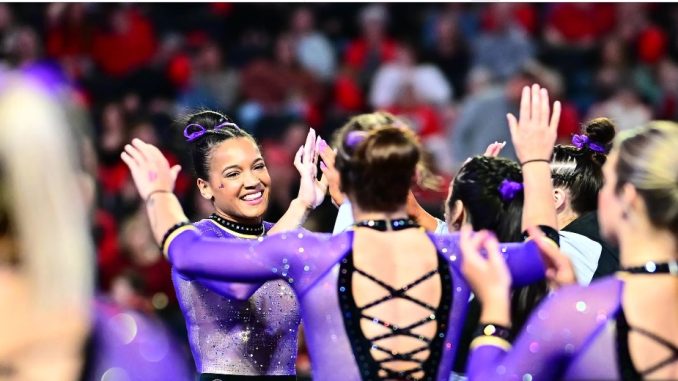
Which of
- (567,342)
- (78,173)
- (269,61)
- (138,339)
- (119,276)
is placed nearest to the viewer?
(78,173)

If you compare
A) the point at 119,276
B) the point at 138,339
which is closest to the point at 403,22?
the point at 119,276

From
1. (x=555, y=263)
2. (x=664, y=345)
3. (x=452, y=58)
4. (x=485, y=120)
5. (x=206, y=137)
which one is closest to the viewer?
(x=664, y=345)

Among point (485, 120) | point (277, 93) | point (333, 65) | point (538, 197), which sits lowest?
point (485, 120)

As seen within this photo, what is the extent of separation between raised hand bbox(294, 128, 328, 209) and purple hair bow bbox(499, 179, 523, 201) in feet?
2.13

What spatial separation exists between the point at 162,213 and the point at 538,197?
1.07 metres

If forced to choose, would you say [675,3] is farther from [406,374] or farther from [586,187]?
[406,374]

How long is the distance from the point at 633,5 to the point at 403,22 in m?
2.06

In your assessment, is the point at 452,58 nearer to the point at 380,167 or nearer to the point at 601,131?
the point at 601,131

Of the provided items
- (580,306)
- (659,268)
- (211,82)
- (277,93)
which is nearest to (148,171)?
(580,306)

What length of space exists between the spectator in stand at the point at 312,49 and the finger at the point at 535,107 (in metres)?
6.50

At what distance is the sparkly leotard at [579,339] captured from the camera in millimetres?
2572

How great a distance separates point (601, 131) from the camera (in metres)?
4.27

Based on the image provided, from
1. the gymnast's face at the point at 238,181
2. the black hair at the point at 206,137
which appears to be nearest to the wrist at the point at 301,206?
the gymnast's face at the point at 238,181

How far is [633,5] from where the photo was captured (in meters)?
10.1
